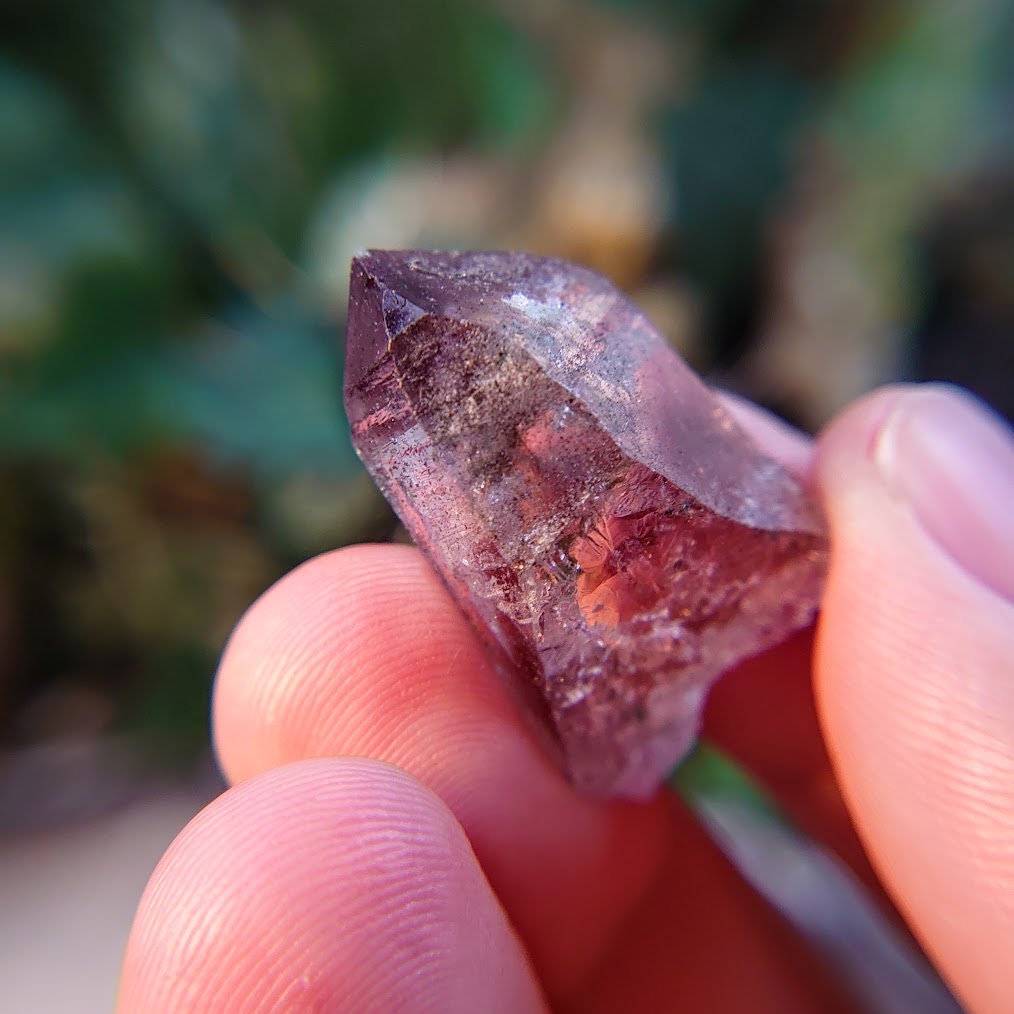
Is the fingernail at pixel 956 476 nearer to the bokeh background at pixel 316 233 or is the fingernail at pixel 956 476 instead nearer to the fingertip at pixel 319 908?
the fingertip at pixel 319 908

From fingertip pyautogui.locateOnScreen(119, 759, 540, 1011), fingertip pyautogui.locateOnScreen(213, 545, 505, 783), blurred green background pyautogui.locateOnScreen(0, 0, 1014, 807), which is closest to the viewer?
fingertip pyautogui.locateOnScreen(119, 759, 540, 1011)

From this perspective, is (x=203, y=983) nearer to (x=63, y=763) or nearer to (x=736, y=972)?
(x=736, y=972)

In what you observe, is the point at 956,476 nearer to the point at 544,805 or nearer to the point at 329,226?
the point at 544,805

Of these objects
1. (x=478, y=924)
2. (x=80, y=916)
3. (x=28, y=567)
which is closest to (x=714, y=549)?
(x=478, y=924)

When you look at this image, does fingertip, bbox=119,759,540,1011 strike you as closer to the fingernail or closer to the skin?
the skin

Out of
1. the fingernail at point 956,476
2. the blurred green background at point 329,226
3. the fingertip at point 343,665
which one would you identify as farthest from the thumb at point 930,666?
the blurred green background at point 329,226

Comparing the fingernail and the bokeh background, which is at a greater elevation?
the bokeh background

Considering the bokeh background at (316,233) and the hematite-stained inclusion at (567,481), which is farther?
the bokeh background at (316,233)

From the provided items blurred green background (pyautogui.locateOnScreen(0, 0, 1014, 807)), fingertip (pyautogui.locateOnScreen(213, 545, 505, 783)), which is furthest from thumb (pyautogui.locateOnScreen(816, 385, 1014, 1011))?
blurred green background (pyautogui.locateOnScreen(0, 0, 1014, 807))
